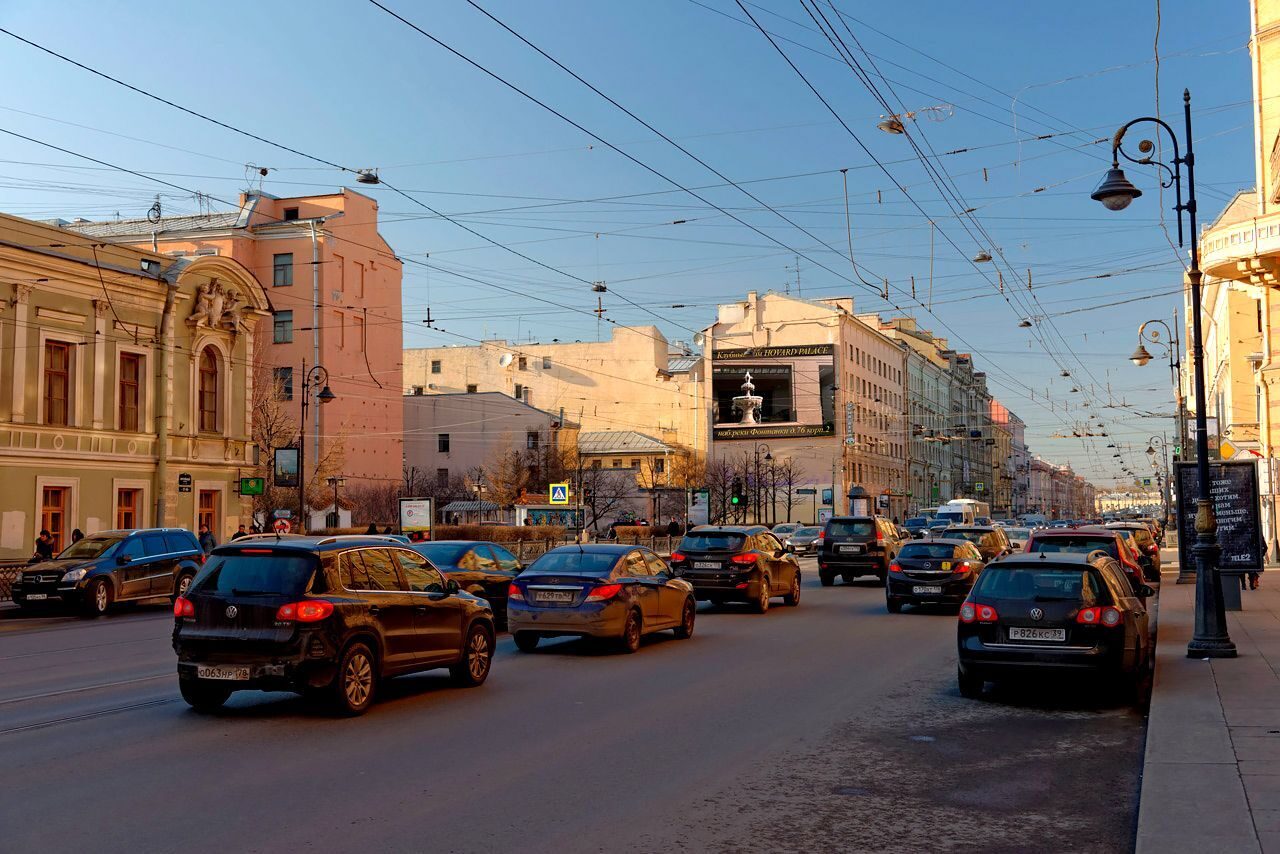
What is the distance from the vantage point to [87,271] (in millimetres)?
35531

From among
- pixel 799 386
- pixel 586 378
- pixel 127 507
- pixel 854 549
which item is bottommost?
pixel 854 549

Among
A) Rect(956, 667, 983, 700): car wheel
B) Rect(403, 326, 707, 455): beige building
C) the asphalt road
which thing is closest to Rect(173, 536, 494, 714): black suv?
the asphalt road

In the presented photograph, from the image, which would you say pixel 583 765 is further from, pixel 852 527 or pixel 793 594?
pixel 852 527

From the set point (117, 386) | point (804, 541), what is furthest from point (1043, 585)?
point (804, 541)

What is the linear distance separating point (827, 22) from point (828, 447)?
7591cm

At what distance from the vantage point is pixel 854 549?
33.8 metres

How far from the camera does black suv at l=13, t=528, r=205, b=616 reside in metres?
25.7

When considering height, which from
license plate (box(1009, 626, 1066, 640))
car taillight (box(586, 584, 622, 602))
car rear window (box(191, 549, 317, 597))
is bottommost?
license plate (box(1009, 626, 1066, 640))

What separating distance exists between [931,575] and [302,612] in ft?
50.8

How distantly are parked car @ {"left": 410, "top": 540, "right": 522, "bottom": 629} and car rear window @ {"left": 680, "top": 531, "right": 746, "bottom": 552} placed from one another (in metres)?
4.69


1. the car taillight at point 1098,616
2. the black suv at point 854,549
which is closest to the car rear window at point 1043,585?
the car taillight at point 1098,616

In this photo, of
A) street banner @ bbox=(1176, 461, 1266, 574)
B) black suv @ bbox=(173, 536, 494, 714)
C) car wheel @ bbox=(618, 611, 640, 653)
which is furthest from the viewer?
street banner @ bbox=(1176, 461, 1266, 574)

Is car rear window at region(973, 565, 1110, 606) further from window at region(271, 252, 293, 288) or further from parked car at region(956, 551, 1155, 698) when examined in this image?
window at region(271, 252, 293, 288)

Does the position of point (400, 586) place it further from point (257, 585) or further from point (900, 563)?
point (900, 563)
